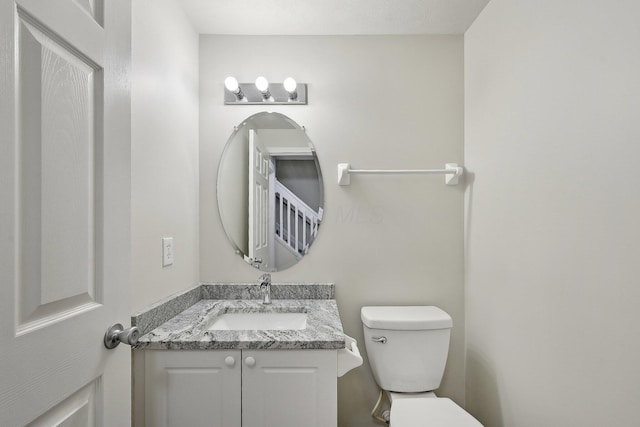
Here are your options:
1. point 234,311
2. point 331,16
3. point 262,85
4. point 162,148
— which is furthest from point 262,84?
point 234,311

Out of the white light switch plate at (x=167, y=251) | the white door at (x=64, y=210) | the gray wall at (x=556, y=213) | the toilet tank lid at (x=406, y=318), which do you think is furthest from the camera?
the toilet tank lid at (x=406, y=318)

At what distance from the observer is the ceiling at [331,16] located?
5.63 feet

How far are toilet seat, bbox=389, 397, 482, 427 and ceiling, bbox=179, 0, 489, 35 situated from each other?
1.77 metres

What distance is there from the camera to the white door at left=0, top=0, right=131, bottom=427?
56cm

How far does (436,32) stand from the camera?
6.53 feet

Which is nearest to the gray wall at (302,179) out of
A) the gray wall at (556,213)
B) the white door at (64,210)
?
the gray wall at (556,213)

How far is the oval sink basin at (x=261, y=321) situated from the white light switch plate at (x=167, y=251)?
36cm

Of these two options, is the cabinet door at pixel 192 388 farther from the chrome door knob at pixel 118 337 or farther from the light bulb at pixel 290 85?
the light bulb at pixel 290 85

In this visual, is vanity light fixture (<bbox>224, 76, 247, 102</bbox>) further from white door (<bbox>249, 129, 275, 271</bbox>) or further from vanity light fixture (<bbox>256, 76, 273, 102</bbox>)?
white door (<bbox>249, 129, 275, 271</bbox>)

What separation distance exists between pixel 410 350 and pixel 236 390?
82 cm

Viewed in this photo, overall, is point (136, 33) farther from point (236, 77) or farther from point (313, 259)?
point (313, 259)

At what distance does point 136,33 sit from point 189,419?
1403 millimetres

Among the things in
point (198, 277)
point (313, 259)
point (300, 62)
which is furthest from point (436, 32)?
point (198, 277)

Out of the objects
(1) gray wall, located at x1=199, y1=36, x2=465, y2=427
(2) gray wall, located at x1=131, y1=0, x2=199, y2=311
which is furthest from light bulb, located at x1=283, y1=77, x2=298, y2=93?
(2) gray wall, located at x1=131, y1=0, x2=199, y2=311
